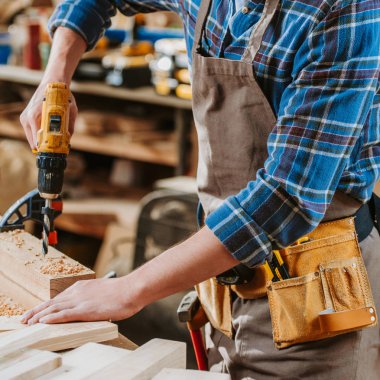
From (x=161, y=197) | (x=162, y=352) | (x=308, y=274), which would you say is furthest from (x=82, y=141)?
(x=162, y=352)

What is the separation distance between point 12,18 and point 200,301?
422cm

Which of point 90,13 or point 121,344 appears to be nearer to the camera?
point 121,344

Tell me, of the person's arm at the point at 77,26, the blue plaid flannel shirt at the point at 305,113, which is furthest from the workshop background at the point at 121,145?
the blue plaid flannel shirt at the point at 305,113

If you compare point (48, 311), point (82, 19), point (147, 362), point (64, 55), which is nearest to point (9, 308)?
point (48, 311)

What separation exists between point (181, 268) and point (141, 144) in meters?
2.91

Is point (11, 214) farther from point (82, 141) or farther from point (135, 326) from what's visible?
point (82, 141)

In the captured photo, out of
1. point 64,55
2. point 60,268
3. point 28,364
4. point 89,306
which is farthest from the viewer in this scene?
point 64,55

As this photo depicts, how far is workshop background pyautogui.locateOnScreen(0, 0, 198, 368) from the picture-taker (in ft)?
12.1

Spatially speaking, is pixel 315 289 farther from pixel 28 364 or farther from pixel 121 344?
pixel 28 364

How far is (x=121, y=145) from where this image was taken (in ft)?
14.5

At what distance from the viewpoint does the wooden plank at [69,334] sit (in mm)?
1363

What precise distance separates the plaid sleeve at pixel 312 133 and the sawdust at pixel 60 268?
12.9 inches

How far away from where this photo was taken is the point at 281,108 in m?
1.46

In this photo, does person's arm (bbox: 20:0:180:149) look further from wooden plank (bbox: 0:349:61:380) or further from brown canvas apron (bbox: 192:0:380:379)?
wooden plank (bbox: 0:349:61:380)
